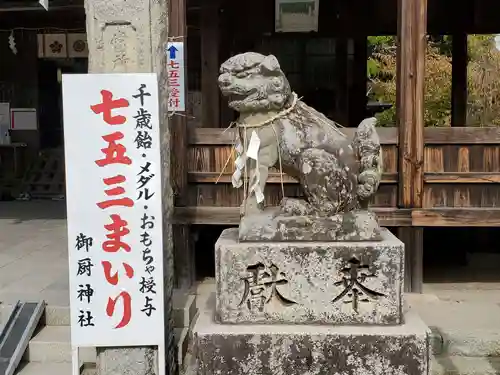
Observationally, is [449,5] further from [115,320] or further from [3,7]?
[115,320]

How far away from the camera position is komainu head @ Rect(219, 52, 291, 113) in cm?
321

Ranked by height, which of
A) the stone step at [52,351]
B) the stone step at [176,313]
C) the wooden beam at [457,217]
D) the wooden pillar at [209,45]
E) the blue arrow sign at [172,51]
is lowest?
the stone step at [52,351]

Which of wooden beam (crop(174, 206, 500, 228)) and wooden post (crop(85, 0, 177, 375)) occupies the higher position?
wooden post (crop(85, 0, 177, 375))

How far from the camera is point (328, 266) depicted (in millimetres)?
3115

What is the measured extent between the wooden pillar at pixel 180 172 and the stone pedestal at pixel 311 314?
2.59 m

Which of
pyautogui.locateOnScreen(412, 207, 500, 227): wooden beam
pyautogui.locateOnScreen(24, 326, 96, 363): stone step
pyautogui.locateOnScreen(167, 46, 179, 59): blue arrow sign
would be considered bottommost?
pyautogui.locateOnScreen(24, 326, 96, 363): stone step

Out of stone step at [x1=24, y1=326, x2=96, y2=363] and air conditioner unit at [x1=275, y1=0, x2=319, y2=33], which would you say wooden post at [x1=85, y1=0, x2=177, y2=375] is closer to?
stone step at [x1=24, y1=326, x2=96, y2=363]

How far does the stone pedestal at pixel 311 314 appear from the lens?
303cm

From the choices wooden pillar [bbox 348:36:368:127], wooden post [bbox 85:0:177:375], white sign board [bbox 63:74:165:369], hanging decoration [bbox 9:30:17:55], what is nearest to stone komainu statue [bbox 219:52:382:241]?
white sign board [bbox 63:74:165:369]

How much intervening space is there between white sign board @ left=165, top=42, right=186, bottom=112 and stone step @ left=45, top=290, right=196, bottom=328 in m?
1.71

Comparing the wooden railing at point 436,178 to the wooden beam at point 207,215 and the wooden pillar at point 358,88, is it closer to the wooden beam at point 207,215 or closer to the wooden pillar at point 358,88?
the wooden beam at point 207,215

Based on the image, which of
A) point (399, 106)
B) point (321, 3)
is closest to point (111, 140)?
point (399, 106)

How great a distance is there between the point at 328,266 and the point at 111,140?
60.5 inches

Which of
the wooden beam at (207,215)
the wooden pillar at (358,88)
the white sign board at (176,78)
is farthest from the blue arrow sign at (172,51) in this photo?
the wooden pillar at (358,88)
